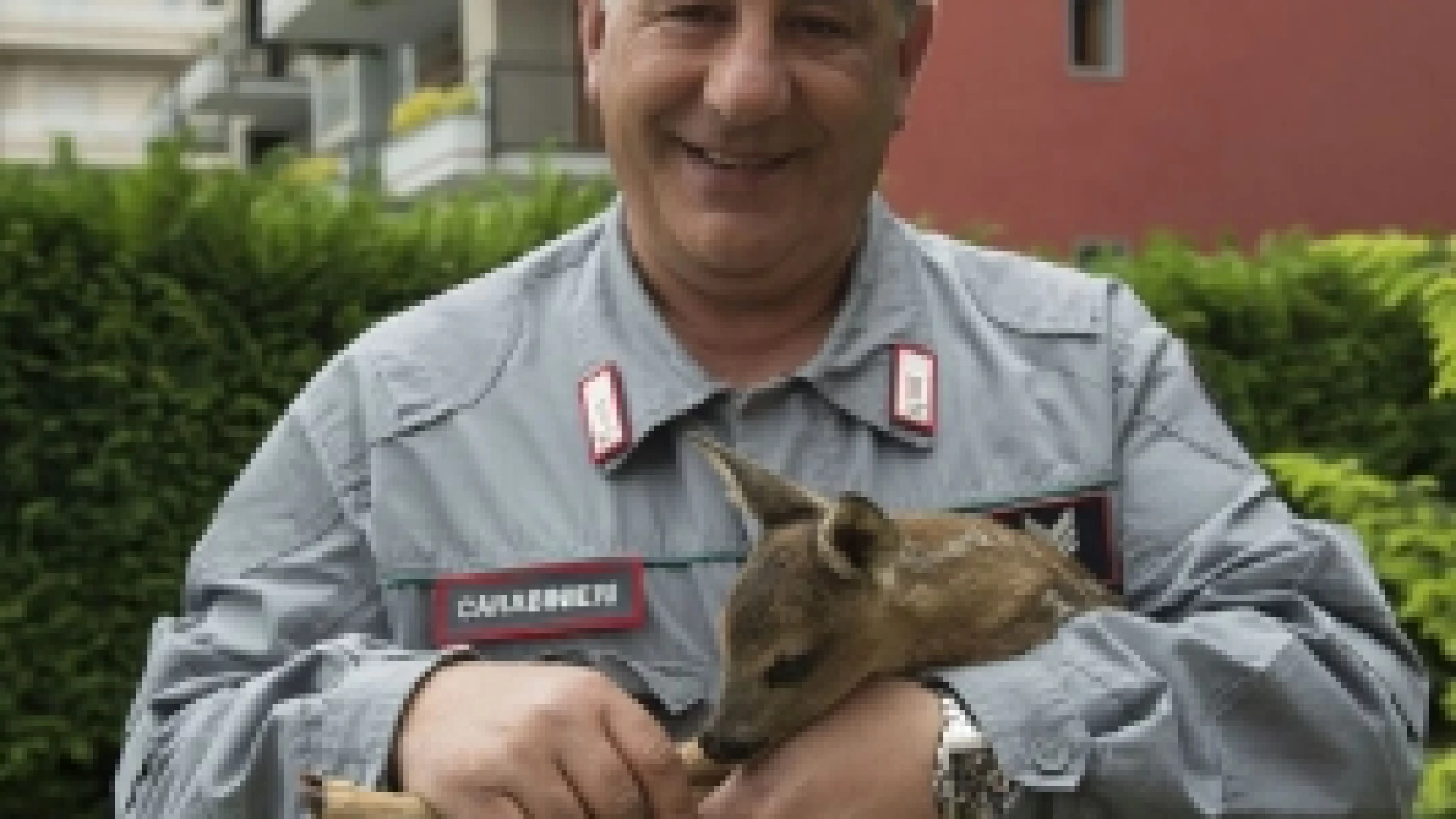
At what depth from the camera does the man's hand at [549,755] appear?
79.0 inches

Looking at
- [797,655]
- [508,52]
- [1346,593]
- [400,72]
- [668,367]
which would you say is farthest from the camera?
[400,72]

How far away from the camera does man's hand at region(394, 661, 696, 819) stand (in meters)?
2.01

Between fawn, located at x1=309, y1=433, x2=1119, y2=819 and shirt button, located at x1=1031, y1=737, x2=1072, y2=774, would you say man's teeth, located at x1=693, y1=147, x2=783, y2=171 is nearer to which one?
fawn, located at x1=309, y1=433, x2=1119, y2=819

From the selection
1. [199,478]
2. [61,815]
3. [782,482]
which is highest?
[782,482]

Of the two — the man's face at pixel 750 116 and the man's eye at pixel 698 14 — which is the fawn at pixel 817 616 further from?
the man's eye at pixel 698 14

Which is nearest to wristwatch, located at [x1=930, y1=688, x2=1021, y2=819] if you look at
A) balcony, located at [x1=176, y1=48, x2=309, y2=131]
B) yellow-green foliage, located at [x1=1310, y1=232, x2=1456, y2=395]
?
yellow-green foliage, located at [x1=1310, y1=232, x2=1456, y2=395]

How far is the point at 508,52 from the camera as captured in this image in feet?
94.1

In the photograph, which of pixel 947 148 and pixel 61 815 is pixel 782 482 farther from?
pixel 947 148

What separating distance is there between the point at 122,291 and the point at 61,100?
43672 mm

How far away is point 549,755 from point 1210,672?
75 centimetres

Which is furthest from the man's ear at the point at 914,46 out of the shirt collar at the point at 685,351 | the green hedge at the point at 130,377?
the green hedge at the point at 130,377

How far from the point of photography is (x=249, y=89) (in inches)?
1737

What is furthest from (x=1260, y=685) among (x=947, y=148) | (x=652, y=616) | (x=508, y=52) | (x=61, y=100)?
(x=61, y=100)

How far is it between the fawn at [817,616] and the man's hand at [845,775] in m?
0.03
